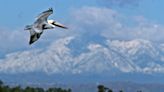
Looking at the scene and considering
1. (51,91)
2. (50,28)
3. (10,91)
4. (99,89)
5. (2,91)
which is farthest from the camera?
(51,91)

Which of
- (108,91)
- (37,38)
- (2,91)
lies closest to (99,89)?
(108,91)

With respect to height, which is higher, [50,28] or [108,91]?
[108,91]

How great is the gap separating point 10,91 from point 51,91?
171ft

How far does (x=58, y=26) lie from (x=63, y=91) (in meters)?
167

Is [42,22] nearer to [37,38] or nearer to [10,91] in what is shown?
[37,38]

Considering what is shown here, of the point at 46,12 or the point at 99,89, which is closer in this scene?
the point at 46,12

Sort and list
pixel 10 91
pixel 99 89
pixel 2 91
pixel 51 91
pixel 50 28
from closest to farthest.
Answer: pixel 50 28 < pixel 2 91 < pixel 10 91 < pixel 99 89 < pixel 51 91

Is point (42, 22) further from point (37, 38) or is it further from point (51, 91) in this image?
point (51, 91)

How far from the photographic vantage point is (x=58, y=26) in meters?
21.9

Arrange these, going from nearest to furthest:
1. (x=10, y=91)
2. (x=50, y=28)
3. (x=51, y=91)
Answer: (x=50, y=28), (x=10, y=91), (x=51, y=91)

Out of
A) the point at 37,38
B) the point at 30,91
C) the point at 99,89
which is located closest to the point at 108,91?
the point at 99,89

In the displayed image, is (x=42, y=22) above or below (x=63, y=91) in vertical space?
below

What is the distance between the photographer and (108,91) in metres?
159

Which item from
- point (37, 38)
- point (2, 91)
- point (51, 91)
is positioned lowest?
point (37, 38)
